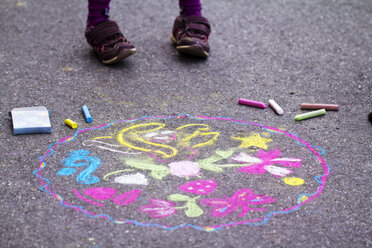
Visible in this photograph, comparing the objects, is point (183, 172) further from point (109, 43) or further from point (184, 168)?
point (109, 43)

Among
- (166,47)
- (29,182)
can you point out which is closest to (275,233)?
(29,182)

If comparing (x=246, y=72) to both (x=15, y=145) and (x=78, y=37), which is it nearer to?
(x=78, y=37)

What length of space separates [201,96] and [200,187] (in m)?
0.95

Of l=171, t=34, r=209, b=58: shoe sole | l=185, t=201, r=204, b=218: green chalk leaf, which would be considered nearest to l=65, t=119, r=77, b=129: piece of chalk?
l=185, t=201, r=204, b=218: green chalk leaf

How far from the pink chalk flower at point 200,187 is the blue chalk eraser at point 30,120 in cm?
86

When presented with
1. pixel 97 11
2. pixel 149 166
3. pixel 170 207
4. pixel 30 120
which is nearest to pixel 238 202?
pixel 170 207

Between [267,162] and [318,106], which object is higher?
[318,106]

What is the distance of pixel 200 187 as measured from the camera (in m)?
2.25

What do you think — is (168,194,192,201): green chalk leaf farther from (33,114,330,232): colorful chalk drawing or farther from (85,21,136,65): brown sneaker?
(85,21,136,65): brown sneaker

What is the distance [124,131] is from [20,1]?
2.21 meters

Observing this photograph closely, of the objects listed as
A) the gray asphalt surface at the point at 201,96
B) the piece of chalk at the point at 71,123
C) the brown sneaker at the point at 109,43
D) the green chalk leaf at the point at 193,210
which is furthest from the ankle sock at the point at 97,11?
the green chalk leaf at the point at 193,210

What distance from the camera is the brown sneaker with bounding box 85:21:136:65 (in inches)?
129

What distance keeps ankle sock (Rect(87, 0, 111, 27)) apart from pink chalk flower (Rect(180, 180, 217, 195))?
164cm

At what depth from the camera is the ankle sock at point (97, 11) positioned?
11.0 feet
